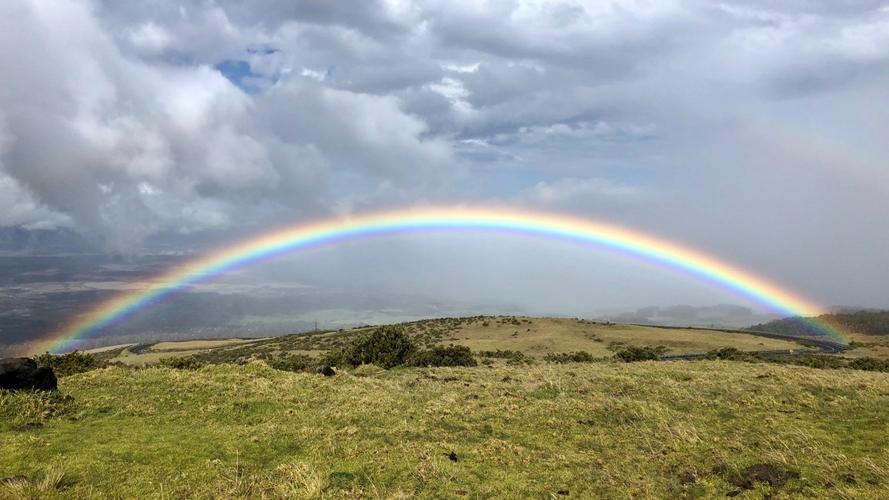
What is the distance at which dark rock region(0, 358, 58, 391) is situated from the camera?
60.8 ft

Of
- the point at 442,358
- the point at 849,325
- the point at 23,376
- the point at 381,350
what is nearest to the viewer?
the point at 23,376

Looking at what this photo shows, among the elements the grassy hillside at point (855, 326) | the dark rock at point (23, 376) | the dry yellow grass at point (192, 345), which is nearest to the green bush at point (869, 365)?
the dark rock at point (23, 376)

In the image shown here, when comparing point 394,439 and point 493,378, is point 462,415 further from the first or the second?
point 493,378

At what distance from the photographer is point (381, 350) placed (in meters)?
42.2

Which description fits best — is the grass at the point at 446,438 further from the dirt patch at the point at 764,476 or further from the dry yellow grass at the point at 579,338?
the dry yellow grass at the point at 579,338

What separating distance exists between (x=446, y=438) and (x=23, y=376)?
55.3ft

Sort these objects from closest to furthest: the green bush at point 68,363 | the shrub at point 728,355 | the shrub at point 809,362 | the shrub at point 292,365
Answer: the green bush at point 68,363
the shrub at point 292,365
the shrub at point 809,362
the shrub at point 728,355

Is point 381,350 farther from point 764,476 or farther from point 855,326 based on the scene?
point 855,326

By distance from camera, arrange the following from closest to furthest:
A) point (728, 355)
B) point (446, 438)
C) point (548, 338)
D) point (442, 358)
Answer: point (446, 438) → point (442, 358) → point (728, 355) → point (548, 338)

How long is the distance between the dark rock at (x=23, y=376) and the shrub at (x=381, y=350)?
22.7 m

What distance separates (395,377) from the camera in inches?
1198

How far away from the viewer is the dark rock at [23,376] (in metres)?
18.5

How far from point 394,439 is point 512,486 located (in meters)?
5.08

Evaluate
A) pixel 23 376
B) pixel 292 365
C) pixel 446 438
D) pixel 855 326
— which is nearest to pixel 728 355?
pixel 292 365
